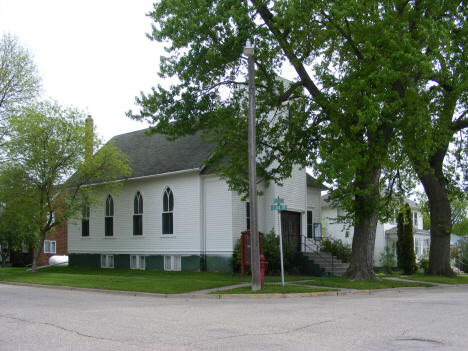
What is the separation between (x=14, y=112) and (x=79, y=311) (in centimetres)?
2322

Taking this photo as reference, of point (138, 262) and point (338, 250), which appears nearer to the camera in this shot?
point (338, 250)

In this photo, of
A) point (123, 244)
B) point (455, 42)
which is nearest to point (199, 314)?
point (455, 42)

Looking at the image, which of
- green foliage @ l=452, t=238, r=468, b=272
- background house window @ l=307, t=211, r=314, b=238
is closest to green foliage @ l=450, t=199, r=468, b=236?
green foliage @ l=452, t=238, r=468, b=272

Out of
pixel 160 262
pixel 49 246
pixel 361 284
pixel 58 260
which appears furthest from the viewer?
pixel 49 246

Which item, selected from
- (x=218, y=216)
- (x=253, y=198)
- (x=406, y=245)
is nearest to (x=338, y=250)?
(x=406, y=245)

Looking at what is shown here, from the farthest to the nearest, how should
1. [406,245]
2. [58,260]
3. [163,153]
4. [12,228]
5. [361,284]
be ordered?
[58,260] → [12,228] → [163,153] → [406,245] → [361,284]

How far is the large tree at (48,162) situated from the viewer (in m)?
23.9

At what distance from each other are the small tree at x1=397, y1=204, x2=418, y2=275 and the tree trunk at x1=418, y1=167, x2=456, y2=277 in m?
4.10

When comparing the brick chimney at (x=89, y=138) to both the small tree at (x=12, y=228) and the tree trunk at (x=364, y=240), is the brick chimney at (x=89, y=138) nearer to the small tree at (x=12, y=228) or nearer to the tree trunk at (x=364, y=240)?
the small tree at (x=12, y=228)

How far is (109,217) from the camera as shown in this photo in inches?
1198

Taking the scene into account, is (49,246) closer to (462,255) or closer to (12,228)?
(12,228)

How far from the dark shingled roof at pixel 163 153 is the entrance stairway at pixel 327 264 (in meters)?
7.49

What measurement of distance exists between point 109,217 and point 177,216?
21.5ft

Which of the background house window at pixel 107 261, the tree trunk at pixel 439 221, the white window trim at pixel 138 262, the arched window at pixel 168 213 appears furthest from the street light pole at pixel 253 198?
the background house window at pixel 107 261
